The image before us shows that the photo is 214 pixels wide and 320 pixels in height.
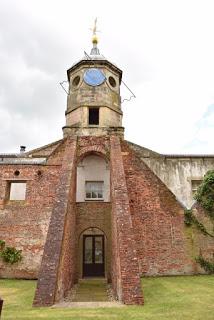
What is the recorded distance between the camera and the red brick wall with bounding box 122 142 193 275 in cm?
1392

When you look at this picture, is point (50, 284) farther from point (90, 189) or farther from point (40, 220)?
point (90, 189)

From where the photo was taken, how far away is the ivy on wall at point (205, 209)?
1411cm

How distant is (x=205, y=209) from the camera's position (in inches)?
601

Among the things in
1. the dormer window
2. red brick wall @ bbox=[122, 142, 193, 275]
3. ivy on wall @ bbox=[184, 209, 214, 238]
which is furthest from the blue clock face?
ivy on wall @ bbox=[184, 209, 214, 238]

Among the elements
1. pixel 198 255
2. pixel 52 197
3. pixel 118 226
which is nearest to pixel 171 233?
pixel 198 255

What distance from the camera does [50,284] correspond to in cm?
866

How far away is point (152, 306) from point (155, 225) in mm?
6471

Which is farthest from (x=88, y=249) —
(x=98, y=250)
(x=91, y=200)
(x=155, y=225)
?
(x=155, y=225)

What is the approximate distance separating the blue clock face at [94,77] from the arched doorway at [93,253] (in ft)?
31.9

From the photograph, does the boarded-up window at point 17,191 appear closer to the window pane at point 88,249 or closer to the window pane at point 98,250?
the window pane at point 88,249

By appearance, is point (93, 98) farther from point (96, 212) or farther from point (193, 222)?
point (193, 222)

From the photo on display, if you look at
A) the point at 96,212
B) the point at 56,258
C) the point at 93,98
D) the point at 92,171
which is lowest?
the point at 56,258

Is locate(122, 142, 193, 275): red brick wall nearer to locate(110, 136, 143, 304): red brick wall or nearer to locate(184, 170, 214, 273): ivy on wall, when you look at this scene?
locate(184, 170, 214, 273): ivy on wall

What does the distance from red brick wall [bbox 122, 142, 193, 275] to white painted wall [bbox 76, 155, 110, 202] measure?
2727mm
